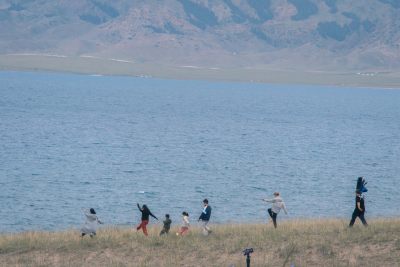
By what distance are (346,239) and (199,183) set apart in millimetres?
26636

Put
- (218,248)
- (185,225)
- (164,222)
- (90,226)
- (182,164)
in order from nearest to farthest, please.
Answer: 1. (218,248)
2. (90,226)
3. (164,222)
4. (185,225)
5. (182,164)

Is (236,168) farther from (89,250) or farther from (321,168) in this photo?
(89,250)

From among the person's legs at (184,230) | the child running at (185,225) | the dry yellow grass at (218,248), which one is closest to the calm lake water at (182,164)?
the person's legs at (184,230)

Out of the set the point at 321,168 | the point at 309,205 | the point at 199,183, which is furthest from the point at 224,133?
the point at 309,205

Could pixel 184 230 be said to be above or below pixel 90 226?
below

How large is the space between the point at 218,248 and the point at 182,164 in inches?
1462

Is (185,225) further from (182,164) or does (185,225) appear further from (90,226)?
(182,164)

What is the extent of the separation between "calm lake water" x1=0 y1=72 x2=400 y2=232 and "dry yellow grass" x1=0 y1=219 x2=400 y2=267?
10452 millimetres

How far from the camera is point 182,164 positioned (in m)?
63.2

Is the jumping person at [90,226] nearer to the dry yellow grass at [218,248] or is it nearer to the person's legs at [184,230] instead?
the dry yellow grass at [218,248]

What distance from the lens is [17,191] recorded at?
46625 mm

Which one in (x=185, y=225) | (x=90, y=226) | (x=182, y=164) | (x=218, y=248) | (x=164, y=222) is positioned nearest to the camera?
(x=218, y=248)

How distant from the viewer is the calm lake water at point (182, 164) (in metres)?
43.2

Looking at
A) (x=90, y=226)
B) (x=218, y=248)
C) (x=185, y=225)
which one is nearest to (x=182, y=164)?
(x=185, y=225)
